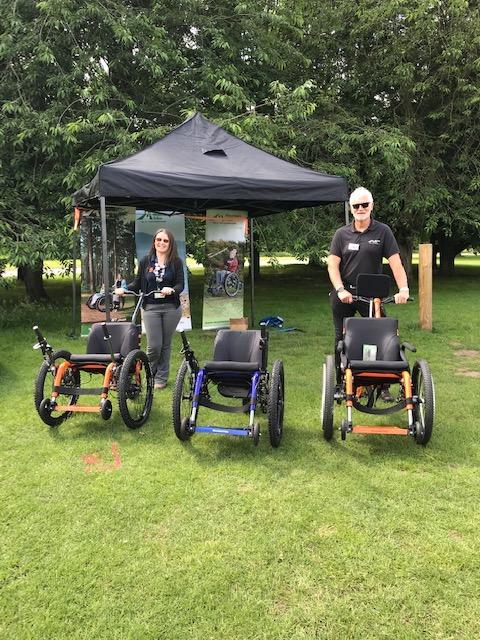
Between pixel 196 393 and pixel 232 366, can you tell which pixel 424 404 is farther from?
pixel 196 393

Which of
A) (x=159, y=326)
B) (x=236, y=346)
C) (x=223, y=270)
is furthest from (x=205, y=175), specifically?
(x=223, y=270)

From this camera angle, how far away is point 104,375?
4238mm

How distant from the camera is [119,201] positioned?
7.21 meters

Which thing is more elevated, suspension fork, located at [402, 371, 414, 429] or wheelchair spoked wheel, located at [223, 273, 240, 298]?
wheelchair spoked wheel, located at [223, 273, 240, 298]

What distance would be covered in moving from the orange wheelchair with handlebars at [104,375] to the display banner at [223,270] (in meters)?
4.09

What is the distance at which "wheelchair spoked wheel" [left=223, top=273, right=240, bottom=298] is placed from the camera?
28.8 ft

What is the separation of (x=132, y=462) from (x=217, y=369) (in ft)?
2.81

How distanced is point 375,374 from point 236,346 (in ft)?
3.69

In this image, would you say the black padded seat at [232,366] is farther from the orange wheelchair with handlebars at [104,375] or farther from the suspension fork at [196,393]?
the orange wheelchair with handlebars at [104,375]

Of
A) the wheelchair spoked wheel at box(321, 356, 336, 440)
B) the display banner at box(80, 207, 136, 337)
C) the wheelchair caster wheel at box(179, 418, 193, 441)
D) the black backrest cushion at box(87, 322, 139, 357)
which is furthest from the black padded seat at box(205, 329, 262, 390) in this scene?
the display banner at box(80, 207, 136, 337)

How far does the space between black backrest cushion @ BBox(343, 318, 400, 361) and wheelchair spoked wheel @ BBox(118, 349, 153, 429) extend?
1648 mm

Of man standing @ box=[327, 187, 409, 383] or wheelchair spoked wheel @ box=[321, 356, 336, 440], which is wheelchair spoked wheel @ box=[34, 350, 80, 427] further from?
man standing @ box=[327, 187, 409, 383]

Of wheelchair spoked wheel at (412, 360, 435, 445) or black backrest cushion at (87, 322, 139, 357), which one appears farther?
black backrest cushion at (87, 322, 139, 357)

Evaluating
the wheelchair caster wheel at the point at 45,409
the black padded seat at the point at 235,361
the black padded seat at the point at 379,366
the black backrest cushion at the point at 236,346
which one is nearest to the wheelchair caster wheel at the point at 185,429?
the black padded seat at the point at 235,361
